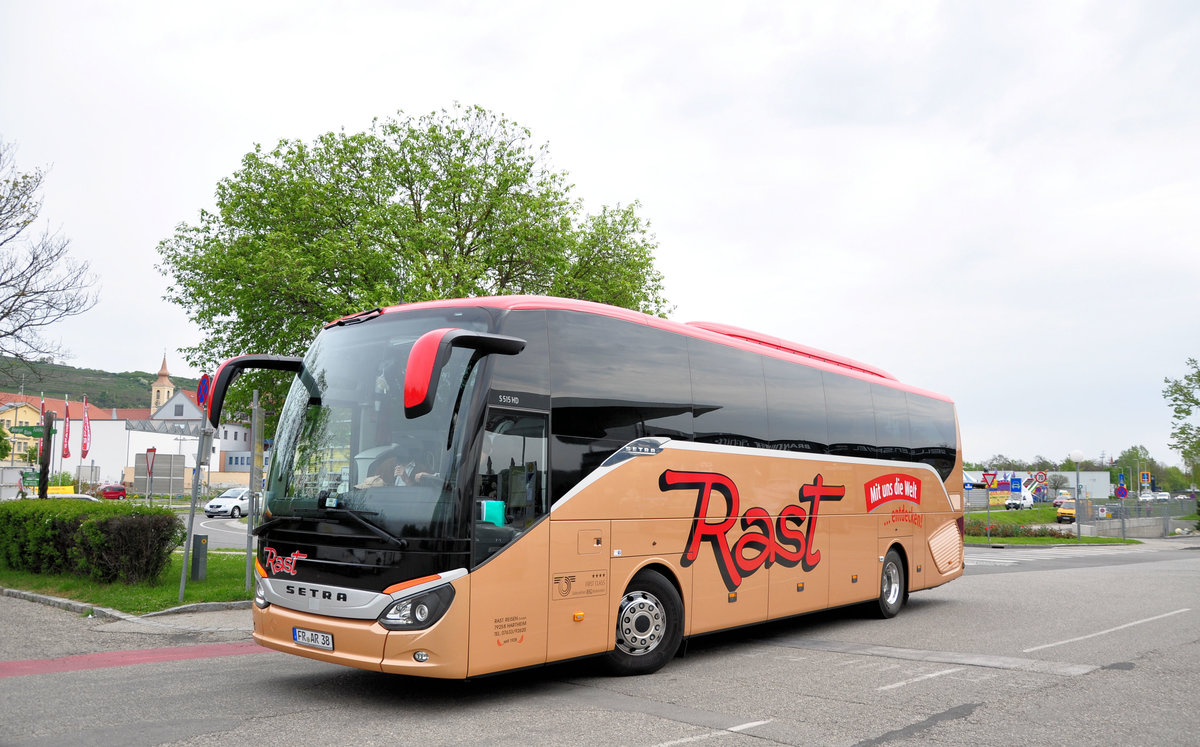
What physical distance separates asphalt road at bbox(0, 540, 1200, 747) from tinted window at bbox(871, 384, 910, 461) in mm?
2569

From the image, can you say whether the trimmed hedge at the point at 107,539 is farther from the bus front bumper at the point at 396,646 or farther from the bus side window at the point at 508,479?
the bus side window at the point at 508,479

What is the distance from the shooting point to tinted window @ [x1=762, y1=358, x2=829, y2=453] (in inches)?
421

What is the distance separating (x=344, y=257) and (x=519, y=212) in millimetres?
5376

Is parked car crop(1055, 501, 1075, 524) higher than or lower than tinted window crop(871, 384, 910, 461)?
lower

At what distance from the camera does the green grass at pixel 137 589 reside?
12797mm

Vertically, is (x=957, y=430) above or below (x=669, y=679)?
above

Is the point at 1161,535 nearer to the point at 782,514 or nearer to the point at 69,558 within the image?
the point at 782,514

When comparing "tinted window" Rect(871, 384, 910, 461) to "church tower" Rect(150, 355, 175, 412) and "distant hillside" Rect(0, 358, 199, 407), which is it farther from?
"church tower" Rect(150, 355, 175, 412)

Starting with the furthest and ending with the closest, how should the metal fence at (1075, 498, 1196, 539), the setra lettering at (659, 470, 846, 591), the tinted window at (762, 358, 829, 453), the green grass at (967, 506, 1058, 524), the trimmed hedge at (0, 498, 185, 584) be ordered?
the green grass at (967, 506, 1058, 524) < the metal fence at (1075, 498, 1196, 539) < the trimmed hedge at (0, 498, 185, 584) < the tinted window at (762, 358, 829, 453) < the setra lettering at (659, 470, 846, 591)

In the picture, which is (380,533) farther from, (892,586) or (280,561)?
(892,586)

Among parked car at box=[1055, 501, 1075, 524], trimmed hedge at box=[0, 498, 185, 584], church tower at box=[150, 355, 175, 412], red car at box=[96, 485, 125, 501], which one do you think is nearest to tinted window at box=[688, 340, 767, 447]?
trimmed hedge at box=[0, 498, 185, 584]

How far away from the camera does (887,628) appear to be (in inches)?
479

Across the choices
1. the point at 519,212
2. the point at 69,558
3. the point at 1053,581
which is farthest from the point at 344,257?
the point at 1053,581

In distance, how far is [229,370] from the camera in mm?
8078
